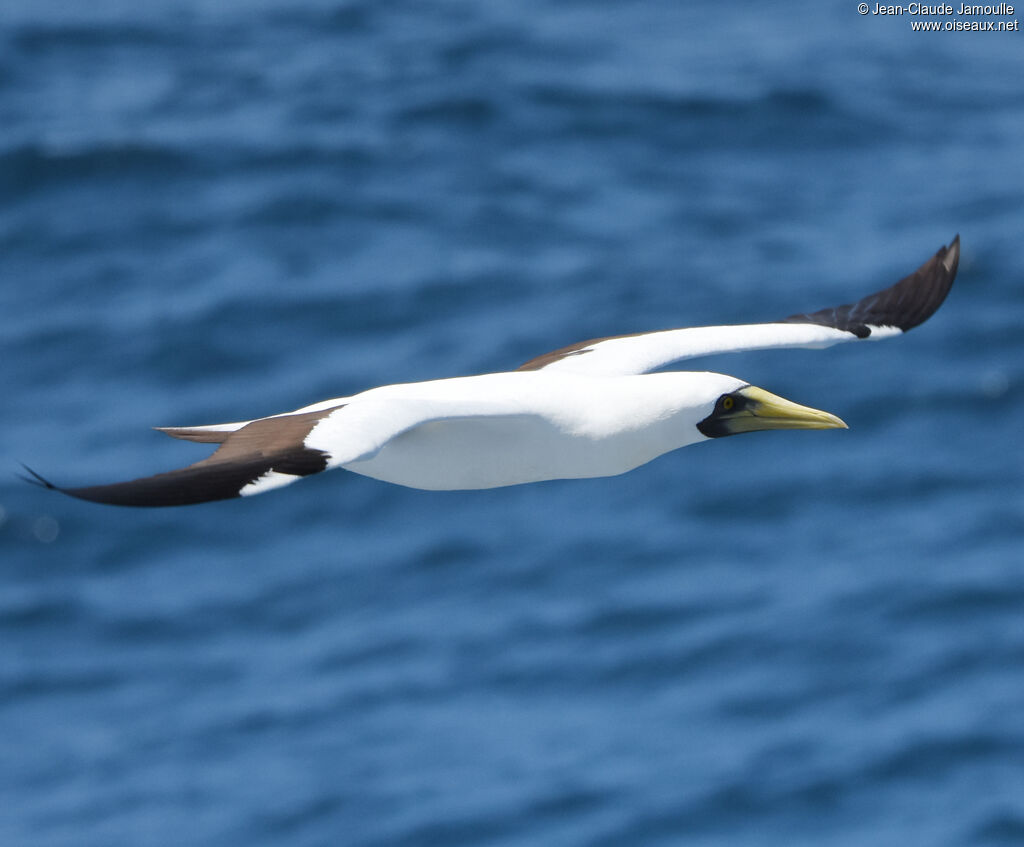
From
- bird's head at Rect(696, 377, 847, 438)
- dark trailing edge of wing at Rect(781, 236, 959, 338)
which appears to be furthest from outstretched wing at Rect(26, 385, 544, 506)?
dark trailing edge of wing at Rect(781, 236, 959, 338)

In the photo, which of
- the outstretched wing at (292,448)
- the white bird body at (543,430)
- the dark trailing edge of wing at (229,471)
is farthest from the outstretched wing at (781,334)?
the dark trailing edge of wing at (229,471)

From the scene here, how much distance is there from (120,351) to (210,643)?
5741 mm

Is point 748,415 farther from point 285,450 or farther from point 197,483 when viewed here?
point 197,483

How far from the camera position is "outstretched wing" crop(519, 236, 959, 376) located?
11547 millimetres

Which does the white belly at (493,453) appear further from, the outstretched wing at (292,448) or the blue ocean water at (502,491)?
the blue ocean water at (502,491)

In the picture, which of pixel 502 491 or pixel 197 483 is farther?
pixel 502 491

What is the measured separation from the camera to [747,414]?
10.9 m

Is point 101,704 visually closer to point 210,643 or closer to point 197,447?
point 210,643

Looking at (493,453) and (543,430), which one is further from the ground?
(543,430)

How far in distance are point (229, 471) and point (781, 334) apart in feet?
14.8

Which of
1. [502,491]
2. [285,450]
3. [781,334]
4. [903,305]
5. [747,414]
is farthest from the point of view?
[502,491]

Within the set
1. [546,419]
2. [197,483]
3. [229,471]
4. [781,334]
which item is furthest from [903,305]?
[197,483]

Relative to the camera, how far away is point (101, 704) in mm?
32344

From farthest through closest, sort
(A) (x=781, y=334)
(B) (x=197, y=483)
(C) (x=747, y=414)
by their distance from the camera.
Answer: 1. (A) (x=781, y=334)
2. (C) (x=747, y=414)
3. (B) (x=197, y=483)
